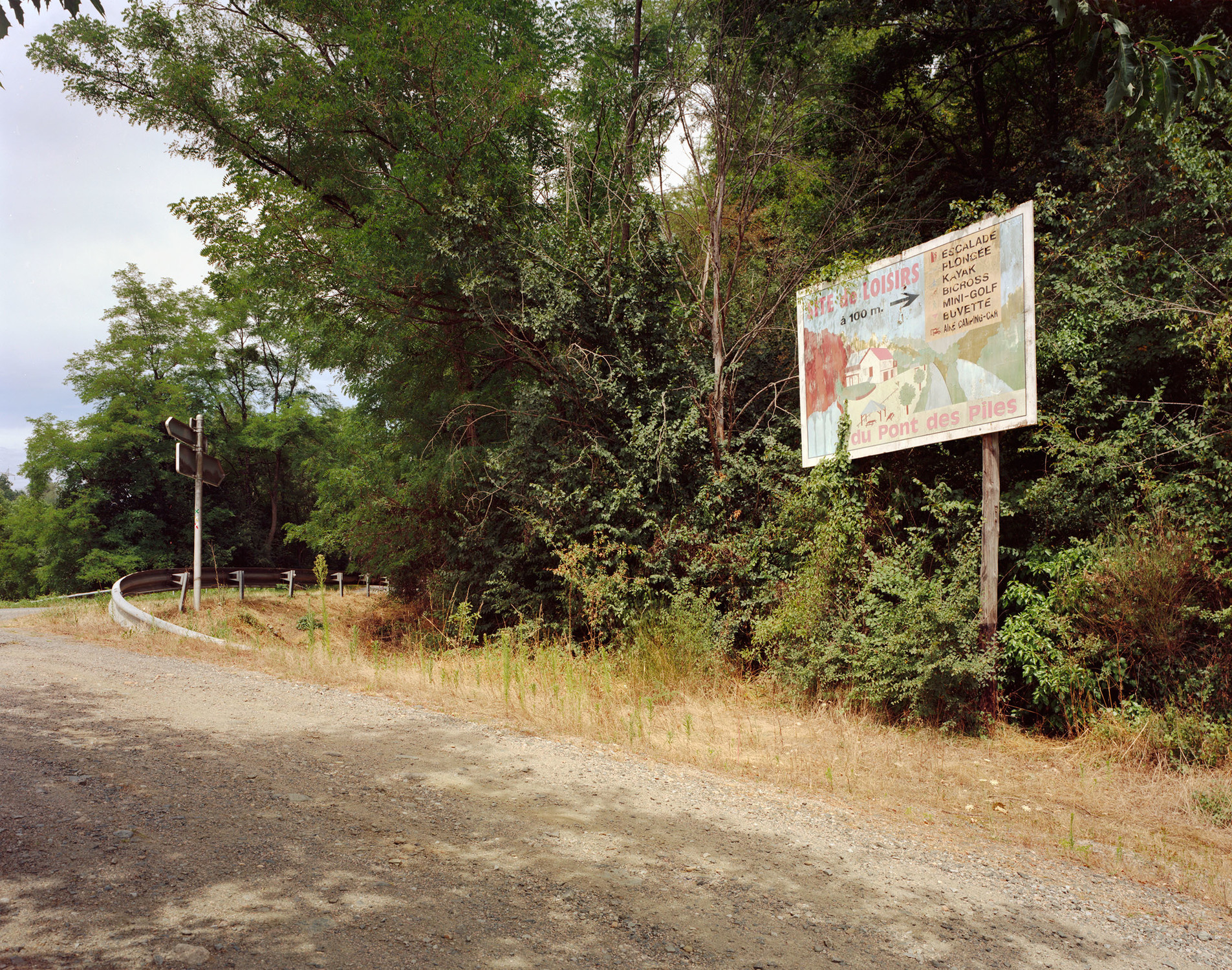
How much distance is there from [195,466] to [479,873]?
11.6 metres

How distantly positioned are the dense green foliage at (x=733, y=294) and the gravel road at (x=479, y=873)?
3.66 m

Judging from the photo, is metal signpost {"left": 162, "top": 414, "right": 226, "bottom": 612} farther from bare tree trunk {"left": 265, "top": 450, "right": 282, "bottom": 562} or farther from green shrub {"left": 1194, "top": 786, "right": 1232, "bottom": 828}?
bare tree trunk {"left": 265, "top": 450, "right": 282, "bottom": 562}

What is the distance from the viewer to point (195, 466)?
1293 cm

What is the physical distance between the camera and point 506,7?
18.9m

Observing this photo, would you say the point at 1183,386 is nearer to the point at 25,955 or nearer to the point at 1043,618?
the point at 1043,618

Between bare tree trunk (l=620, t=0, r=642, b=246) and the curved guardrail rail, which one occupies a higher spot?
bare tree trunk (l=620, t=0, r=642, b=246)

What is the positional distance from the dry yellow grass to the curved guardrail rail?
33 cm

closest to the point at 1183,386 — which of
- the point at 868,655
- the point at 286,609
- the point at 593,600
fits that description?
the point at 868,655

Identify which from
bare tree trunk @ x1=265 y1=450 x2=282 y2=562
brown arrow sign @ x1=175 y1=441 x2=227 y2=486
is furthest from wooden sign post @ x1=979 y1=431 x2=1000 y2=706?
bare tree trunk @ x1=265 y1=450 x2=282 y2=562

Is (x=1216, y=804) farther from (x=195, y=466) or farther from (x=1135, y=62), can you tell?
(x=195, y=466)

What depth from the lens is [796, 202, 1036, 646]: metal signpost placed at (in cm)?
759

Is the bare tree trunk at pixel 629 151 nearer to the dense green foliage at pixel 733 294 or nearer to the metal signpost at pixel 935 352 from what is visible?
the dense green foliage at pixel 733 294

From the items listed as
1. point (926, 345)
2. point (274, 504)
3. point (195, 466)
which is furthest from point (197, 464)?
point (274, 504)

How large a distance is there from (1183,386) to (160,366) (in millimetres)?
41887
